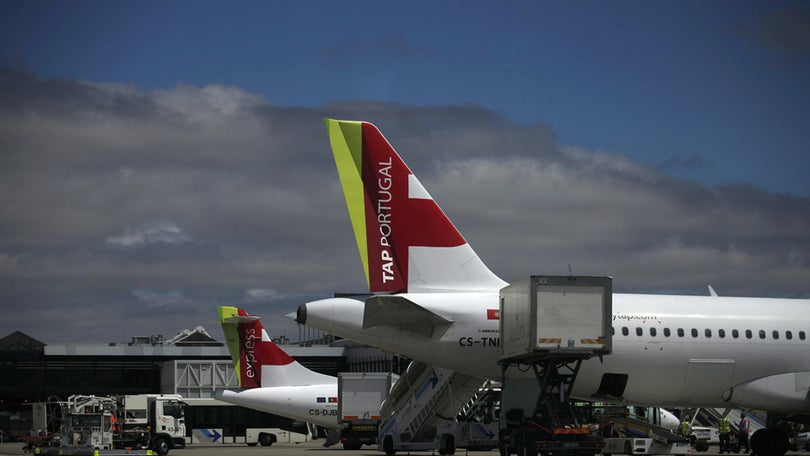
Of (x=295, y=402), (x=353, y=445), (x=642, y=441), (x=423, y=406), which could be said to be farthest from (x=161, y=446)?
(x=642, y=441)

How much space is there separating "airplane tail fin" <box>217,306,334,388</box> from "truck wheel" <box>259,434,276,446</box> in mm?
9212

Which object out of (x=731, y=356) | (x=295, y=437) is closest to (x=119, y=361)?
(x=295, y=437)

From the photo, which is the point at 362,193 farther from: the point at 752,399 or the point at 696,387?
the point at 752,399

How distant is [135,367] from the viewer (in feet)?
306

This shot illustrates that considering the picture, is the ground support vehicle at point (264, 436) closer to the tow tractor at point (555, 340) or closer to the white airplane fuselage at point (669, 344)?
the white airplane fuselage at point (669, 344)

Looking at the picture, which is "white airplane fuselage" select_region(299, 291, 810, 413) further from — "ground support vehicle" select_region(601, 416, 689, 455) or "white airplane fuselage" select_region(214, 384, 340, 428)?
"white airplane fuselage" select_region(214, 384, 340, 428)

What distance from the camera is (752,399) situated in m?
31.1

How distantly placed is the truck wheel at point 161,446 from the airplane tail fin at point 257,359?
17.9 ft

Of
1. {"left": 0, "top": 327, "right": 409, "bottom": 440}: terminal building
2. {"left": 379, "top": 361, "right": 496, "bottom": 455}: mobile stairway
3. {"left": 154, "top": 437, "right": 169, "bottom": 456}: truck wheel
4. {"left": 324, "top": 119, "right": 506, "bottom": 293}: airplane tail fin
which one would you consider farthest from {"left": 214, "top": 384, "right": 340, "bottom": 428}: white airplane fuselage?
{"left": 0, "top": 327, "right": 409, "bottom": 440}: terminal building

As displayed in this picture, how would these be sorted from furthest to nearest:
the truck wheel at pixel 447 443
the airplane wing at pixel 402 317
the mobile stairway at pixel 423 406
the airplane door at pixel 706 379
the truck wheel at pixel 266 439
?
1. the truck wheel at pixel 266 439
2. the mobile stairway at pixel 423 406
3. the truck wheel at pixel 447 443
4. the airplane door at pixel 706 379
5. the airplane wing at pixel 402 317

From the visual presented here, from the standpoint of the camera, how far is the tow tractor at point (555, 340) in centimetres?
2623

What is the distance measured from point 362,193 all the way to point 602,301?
7.39 m

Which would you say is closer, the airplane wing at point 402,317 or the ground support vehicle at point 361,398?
the airplane wing at point 402,317

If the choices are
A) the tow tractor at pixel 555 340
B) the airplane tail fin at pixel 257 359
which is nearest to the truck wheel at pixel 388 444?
the tow tractor at pixel 555 340
